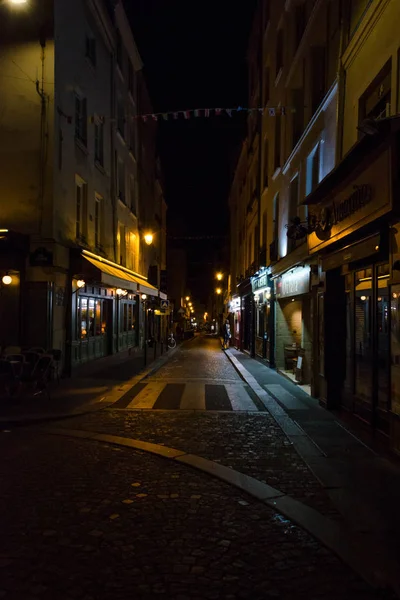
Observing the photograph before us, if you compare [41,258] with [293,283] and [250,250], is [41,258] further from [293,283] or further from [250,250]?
[250,250]

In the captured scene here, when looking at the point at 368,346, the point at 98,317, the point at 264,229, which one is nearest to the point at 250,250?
the point at 264,229

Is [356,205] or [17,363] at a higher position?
[356,205]

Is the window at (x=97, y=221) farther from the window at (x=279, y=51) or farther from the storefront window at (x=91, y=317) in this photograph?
the window at (x=279, y=51)

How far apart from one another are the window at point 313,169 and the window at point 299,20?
436 centimetres

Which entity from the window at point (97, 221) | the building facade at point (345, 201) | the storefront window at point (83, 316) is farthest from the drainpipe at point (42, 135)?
the building facade at point (345, 201)

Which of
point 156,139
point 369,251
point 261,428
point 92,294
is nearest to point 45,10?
point 92,294

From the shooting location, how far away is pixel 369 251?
7.57m

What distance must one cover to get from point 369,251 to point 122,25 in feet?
65.0

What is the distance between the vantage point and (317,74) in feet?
43.8

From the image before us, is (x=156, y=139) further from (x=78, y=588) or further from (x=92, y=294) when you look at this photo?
(x=78, y=588)

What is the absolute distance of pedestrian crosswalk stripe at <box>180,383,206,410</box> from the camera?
1095cm

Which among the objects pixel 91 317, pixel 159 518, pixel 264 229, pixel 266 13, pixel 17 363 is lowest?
pixel 159 518

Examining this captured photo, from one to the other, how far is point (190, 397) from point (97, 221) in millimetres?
9685

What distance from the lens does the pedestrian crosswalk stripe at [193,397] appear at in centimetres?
1095
